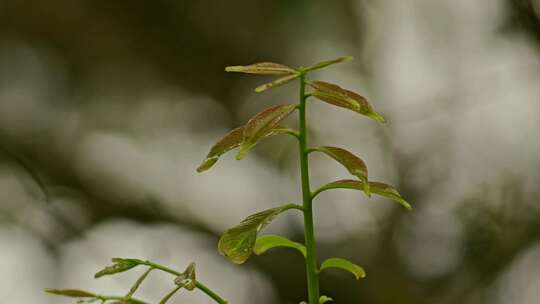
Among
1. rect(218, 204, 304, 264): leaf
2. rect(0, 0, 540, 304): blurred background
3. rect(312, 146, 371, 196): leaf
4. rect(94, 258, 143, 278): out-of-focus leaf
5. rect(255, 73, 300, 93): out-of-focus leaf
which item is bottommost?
rect(218, 204, 304, 264): leaf

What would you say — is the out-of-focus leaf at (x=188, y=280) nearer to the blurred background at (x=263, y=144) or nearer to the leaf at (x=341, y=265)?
the leaf at (x=341, y=265)

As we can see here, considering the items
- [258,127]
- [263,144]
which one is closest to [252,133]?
[258,127]

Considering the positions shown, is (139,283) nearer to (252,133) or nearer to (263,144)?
(252,133)

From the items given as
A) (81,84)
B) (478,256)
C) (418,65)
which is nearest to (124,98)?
(81,84)

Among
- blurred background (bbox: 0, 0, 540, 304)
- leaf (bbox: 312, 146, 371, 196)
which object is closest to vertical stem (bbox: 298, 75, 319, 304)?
leaf (bbox: 312, 146, 371, 196)

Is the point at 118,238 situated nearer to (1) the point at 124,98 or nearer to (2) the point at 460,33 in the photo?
(1) the point at 124,98

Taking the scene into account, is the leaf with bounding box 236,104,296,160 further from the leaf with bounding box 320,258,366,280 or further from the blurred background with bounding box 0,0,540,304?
the blurred background with bounding box 0,0,540,304
